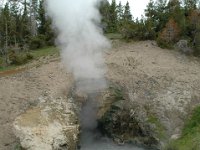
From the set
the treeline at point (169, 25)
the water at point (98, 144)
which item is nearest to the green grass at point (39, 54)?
the treeline at point (169, 25)

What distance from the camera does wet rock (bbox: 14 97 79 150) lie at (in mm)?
29125

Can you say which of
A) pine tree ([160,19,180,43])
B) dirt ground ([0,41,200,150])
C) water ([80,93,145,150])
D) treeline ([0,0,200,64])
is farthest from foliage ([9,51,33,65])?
pine tree ([160,19,180,43])

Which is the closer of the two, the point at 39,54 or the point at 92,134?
the point at 92,134

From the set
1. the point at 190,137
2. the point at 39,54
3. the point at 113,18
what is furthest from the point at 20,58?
the point at 190,137

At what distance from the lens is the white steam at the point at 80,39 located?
38156 millimetres

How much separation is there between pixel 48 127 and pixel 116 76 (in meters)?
9.45

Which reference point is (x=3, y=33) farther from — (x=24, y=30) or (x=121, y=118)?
(x=121, y=118)

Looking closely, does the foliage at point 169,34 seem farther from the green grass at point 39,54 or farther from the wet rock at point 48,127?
the wet rock at point 48,127

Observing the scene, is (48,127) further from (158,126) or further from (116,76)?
(116,76)

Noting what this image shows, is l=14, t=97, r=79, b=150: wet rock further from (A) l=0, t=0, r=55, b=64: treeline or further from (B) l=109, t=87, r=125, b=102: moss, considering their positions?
(A) l=0, t=0, r=55, b=64: treeline

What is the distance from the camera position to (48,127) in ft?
99.6

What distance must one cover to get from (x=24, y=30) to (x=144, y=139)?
31.2m

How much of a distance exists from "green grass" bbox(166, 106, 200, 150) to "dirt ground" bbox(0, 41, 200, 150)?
6.72 feet

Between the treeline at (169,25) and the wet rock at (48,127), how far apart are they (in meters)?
16.1
